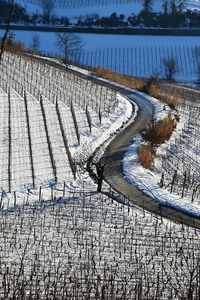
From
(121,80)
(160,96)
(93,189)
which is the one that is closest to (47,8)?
(121,80)

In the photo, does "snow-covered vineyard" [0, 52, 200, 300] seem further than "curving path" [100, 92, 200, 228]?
No

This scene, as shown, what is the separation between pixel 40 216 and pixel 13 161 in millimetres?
4616

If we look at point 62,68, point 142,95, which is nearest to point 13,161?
point 142,95

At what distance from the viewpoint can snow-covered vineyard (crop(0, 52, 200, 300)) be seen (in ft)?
27.3

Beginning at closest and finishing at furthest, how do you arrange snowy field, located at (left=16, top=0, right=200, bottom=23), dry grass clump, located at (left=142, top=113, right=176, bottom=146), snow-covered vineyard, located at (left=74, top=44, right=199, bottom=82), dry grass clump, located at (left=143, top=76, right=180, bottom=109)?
dry grass clump, located at (left=142, top=113, right=176, bottom=146), dry grass clump, located at (left=143, top=76, right=180, bottom=109), snow-covered vineyard, located at (left=74, top=44, right=199, bottom=82), snowy field, located at (left=16, top=0, right=200, bottom=23)

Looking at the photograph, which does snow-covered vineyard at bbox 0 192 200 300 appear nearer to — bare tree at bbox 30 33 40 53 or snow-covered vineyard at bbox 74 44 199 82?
snow-covered vineyard at bbox 74 44 199 82

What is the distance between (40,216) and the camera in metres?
12.0

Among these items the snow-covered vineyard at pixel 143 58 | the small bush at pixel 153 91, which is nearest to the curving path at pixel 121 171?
the small bush at pixel 153 91

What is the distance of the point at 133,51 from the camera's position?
51719 mm

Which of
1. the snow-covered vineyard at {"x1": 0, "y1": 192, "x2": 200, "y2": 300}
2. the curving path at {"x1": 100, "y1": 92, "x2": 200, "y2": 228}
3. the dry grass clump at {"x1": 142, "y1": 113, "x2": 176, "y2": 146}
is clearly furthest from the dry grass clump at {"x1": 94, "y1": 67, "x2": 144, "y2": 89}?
the snow-covered vineyard at {"x1": 0, "y1": 192, "x2": 200, "y2": 300}

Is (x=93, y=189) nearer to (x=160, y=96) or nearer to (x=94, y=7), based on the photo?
(x=160, y=96)

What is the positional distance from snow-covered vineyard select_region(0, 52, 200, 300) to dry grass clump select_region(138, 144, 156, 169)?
1.69 meters

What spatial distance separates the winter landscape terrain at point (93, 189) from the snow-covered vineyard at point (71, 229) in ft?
0.08

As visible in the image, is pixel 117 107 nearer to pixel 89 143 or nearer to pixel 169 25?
pixel 89 143
